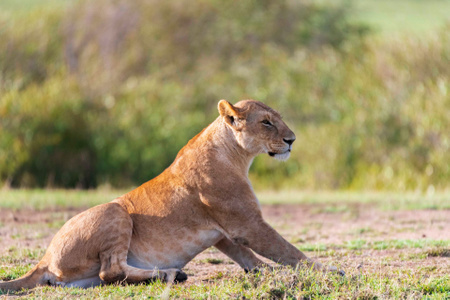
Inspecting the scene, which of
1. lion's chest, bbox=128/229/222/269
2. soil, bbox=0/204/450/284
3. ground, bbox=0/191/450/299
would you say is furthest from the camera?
soil, bbox=0/204/450/284

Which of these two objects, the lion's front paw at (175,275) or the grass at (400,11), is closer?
the lion's front paw at (175,275)

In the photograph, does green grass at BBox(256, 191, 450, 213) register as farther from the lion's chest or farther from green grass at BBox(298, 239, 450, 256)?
the lion's chest

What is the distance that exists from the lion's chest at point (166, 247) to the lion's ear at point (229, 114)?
3.13 ft

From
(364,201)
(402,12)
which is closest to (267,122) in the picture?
(364,201)

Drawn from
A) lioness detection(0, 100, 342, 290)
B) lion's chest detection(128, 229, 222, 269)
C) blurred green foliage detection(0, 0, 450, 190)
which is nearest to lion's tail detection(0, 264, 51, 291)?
lioness detection(0, 100, 342, 290)

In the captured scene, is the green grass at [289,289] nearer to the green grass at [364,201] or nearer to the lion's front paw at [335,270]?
the lion's front paw at [335,270]

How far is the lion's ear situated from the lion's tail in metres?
1.90

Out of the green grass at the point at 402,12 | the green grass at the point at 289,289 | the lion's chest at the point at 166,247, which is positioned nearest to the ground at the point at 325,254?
the green grass at the point at 289,289

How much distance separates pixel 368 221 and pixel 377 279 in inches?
161

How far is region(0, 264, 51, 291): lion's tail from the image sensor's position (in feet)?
16.9

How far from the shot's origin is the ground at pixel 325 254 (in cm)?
480

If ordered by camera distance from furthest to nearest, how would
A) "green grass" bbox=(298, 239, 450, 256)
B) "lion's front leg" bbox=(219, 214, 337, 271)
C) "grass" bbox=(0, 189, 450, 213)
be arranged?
"grass" bbox=(0, 189, 450, 213) → "green grass" bbox=(298, 239, 450, 256) → "lion's front leg" bbox=(219, 214, 337, 271)

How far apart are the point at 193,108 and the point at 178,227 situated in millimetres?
14533

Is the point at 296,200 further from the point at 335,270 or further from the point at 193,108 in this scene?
the point at 193,108
